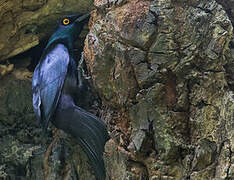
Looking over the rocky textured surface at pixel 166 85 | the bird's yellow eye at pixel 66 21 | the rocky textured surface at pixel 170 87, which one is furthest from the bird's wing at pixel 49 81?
the rocky textured surface at pixel 170 87

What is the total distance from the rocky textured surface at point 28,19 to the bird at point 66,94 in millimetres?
70

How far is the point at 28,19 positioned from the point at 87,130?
0.84 meters

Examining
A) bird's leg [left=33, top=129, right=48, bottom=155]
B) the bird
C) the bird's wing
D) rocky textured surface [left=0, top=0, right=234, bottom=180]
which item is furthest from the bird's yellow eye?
Answer: bird's leg [left=33, top=129, right=48, bottom=155]

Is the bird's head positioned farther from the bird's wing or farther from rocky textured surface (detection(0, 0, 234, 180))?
rocky textured surface (detection(0, 0, 234, 180))

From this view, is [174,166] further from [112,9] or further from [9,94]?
[9,94]

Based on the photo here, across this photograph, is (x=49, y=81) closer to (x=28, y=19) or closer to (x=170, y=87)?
(x=28, y=19)

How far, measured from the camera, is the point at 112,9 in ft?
5.70

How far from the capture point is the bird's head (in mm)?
2371

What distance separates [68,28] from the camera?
237 centimetres

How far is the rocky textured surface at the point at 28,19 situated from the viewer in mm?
2178

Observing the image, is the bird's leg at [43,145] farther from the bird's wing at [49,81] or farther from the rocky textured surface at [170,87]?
the rocky textured surface at [170,87]

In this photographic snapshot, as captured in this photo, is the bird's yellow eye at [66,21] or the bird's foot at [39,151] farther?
the bird's yellow eye at [66,21]

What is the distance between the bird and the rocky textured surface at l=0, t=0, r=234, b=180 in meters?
0.19

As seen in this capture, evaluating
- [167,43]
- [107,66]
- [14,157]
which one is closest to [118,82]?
[107,66]
